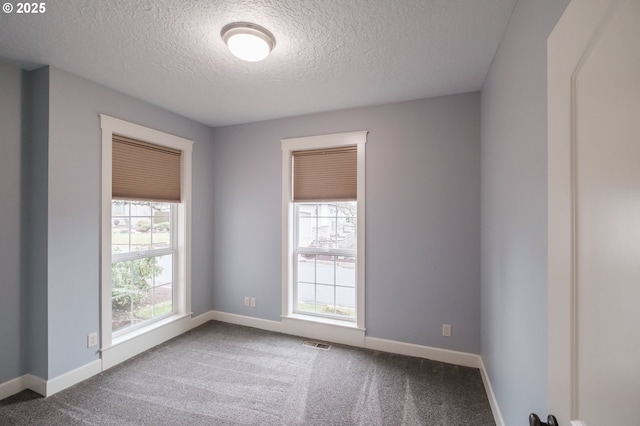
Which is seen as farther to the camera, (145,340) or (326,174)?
(326,174)

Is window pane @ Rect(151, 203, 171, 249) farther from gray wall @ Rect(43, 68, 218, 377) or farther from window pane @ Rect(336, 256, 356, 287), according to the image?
window pane @ Rect(336, 256, 356, 287)

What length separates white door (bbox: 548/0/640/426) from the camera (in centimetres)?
50

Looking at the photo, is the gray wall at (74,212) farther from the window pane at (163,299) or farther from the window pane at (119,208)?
the window pane at (163,299)

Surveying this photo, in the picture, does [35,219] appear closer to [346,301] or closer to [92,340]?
[92,340]

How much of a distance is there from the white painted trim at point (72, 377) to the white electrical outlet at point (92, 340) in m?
0.15

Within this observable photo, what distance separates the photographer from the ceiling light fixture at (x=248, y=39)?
1.75 metres

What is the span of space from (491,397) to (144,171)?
12.5ft

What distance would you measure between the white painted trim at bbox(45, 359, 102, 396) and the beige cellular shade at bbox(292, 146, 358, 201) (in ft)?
8.20

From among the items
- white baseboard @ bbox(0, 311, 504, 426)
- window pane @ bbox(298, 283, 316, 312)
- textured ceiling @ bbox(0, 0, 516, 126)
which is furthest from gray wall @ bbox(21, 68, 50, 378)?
window pane @ bbox(298, 283, 316, 312)

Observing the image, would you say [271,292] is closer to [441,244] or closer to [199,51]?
[441,244]

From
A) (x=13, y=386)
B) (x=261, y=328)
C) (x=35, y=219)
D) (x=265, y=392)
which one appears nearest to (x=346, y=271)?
(x=261, y=328)

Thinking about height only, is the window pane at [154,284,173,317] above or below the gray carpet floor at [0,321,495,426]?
above

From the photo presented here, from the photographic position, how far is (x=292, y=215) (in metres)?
3.50

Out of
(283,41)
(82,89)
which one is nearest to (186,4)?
(283,41)
